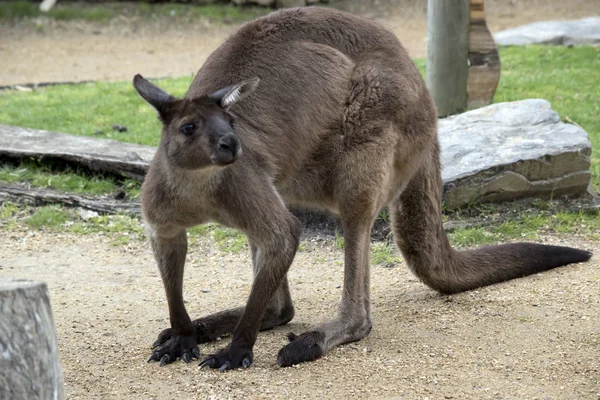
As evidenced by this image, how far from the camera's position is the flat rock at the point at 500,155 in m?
6.36

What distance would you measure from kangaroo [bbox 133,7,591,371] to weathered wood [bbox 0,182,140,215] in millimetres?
2320

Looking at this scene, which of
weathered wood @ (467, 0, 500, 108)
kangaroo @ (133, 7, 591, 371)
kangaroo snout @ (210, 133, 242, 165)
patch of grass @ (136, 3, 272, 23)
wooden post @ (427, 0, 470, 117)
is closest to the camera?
kangaroo snout @ (210, 133, 242, 165)

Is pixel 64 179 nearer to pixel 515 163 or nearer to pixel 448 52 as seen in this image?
pixel 515 163

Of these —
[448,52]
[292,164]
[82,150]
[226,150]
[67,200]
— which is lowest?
[67,200]

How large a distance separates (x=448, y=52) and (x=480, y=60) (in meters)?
0.44

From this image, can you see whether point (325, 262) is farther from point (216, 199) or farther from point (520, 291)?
point (216, 199)

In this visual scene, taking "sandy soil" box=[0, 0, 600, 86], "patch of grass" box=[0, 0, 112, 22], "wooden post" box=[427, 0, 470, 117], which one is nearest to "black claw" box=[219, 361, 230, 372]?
"wooden post" box=[427, 0, 470, 117]

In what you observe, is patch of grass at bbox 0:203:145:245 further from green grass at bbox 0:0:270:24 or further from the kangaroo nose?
green grass at bbox 0:0:270:24

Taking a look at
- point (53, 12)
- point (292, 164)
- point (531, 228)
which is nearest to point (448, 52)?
point (531, 228)

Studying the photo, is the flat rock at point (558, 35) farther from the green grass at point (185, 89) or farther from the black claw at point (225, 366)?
the black claw at point (225, 366)

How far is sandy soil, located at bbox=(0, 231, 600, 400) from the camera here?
13.0 ft

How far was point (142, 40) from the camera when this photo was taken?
1470 centimetres

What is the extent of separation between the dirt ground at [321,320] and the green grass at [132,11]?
962 centimetres

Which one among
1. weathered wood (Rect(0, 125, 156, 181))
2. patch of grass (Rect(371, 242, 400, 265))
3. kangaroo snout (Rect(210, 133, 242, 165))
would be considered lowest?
patch of grass (Rect(371, 242, 400, 265))
